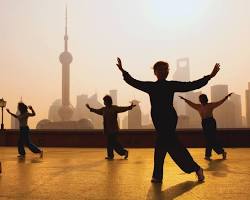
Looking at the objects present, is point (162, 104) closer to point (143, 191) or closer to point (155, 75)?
point (155, 75)

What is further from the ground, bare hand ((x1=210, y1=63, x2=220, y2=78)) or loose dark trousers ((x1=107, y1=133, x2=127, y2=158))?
bare hand ((x1=210, y1=63, x2=220, y2=78))

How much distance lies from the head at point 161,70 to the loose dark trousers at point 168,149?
0.71 meters

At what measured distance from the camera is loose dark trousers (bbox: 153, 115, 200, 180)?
6.45 metres

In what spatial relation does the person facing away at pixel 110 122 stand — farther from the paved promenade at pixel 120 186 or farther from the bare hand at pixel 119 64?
the bare hand at pixel 119 64

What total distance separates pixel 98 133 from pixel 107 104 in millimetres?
9646

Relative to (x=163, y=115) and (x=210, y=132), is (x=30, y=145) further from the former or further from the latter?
(x=163, y=115)

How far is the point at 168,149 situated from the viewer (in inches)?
255

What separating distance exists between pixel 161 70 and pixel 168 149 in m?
1.25

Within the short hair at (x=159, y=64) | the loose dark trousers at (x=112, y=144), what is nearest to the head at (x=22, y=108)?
the loose dark trousers at (x=112, y=144)

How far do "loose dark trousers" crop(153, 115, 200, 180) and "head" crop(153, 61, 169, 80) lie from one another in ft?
2.34

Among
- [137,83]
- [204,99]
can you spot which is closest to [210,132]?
[204,99]

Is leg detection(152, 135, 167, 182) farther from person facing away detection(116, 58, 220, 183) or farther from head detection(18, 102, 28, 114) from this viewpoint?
head detection(18, 102, 28, 114)

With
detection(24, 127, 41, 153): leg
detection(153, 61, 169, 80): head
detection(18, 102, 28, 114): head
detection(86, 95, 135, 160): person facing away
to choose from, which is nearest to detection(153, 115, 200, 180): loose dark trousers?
detection(153, 61, 169, 80): head

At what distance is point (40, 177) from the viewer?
284 inches
